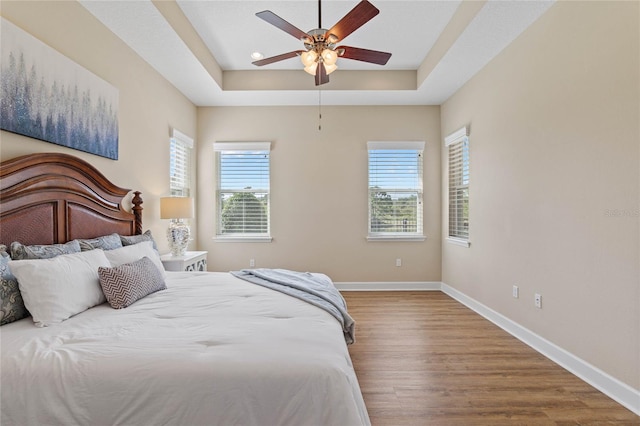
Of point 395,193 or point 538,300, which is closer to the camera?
point 538,300

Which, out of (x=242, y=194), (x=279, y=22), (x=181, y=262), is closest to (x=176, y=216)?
(x=181, y=262)

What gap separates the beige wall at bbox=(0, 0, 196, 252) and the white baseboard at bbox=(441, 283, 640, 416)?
12.8 ft

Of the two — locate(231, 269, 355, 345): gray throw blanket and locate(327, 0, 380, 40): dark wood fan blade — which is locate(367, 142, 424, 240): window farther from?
locate(327, 0, 380, 40): dark wood fan blade

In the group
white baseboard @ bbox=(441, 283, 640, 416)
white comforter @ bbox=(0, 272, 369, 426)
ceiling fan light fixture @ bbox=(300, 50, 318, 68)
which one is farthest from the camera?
ceiling fan light fixture @ bbox=(300, 50, 318, 68)

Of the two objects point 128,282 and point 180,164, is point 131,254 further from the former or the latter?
point 180,164

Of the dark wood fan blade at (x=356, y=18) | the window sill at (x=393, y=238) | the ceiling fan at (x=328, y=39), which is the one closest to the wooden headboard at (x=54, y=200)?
the ceiling fan at (x=328, y=39)

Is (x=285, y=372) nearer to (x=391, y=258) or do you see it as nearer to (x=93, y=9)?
(x=93, y=9)

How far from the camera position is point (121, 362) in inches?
49.1

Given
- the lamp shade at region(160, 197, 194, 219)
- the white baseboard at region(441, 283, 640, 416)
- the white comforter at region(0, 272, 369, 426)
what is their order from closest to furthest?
the white comforter at region(0, 272, 369, 426)
the white baseboard at region(441, 283, 640, 416)
the lamp shade at region(160, 197, 194, 219)

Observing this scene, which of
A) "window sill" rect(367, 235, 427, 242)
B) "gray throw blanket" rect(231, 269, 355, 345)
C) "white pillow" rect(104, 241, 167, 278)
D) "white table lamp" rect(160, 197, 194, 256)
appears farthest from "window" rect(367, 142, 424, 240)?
"white pillow" rect(104, 241, 167, 278)

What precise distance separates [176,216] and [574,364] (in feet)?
12.8

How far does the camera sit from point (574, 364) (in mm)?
2396

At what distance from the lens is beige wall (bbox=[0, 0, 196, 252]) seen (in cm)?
209

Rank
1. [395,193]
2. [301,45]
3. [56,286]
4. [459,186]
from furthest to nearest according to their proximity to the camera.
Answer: [395,193] < [459,186] < [301,45] < [56,286]
